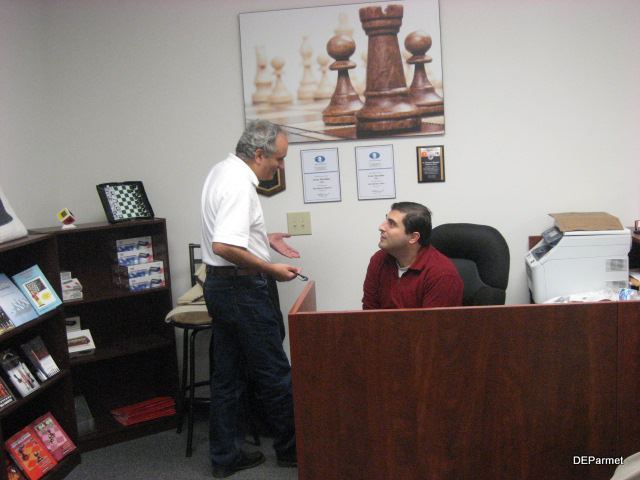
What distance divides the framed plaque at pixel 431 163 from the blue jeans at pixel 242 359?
44.0 inches

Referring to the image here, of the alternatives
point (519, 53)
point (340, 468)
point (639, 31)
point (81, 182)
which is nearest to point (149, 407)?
point (81, 182)

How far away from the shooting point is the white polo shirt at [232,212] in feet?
7.75

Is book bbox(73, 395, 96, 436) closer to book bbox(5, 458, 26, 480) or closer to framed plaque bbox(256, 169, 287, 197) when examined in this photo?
book bbox(5, 458, 26, 480)

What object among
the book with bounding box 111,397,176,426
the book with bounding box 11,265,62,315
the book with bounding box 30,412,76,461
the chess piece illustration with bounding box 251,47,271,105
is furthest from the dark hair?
the book with bounding box 30,412,76,461

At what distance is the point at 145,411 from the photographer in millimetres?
3121

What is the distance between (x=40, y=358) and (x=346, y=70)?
6.56 ft

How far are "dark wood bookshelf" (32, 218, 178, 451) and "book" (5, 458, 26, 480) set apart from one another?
48 cm

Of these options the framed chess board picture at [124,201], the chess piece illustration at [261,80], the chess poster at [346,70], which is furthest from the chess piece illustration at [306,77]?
the framed chess board picture at [124,201]

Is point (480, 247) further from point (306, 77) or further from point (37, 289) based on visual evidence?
point (37, 289)

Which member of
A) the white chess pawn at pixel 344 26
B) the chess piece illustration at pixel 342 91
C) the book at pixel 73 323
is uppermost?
the white chess pawn at pixel 344 26

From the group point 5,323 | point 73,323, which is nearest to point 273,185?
point 73,323

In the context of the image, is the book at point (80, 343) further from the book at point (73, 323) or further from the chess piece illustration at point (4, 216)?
the chess piece illustration at point (4, 216)

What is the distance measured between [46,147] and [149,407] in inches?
57.9

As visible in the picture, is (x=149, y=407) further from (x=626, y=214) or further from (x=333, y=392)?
(x=626, y=214)
